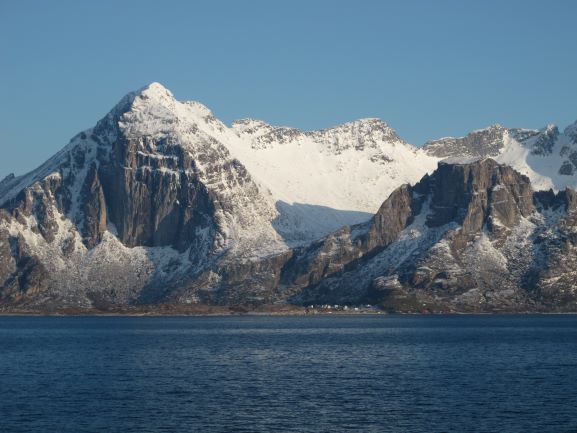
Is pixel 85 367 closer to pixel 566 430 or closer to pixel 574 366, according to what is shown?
pixel 574 366

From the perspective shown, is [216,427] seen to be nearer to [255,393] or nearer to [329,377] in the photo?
[255,393]

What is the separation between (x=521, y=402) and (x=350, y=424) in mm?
25866

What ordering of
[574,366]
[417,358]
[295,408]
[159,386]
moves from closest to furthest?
1. [295,408]
2. [159,386]
3. [574,366]
4. [417,358]

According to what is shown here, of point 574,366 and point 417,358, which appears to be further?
point 417,358

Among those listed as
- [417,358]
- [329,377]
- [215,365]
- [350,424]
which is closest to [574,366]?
[417,358]

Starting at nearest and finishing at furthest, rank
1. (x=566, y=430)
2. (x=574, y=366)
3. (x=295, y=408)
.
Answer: (x=566, y=430) → (x=295, y=408) → (x=574, y=366)

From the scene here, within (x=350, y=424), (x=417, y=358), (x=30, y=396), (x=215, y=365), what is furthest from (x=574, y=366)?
(x=30, y=396)

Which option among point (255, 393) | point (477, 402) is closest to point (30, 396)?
point (255, 393)

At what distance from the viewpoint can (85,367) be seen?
182 meters

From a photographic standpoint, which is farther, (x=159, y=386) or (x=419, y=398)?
(x=159, y=386)

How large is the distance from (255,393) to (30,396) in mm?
27868

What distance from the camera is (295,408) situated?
5123 inches

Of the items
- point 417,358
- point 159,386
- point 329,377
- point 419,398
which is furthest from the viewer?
point 417,358

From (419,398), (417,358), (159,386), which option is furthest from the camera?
(417,358)
